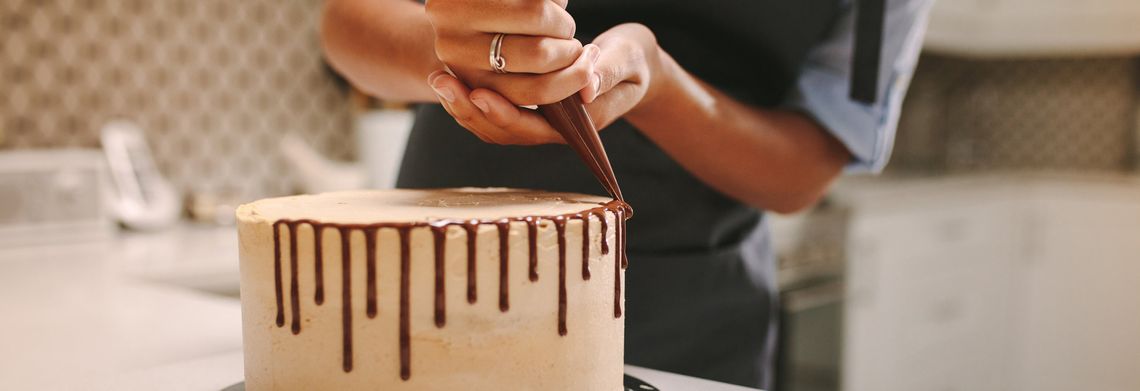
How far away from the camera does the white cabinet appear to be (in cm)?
293

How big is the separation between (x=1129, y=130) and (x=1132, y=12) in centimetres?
66

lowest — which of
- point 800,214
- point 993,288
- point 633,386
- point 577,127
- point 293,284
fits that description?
point 993,288

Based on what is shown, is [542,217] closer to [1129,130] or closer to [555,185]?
[555,185]

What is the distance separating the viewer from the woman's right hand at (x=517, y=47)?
0.60 metres

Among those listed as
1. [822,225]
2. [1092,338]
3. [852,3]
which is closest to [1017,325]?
[1092,338]

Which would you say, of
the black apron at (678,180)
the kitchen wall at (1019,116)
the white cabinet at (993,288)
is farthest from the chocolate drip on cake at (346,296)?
the kitchen wall at (1019,116)

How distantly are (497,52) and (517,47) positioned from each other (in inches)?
0.6

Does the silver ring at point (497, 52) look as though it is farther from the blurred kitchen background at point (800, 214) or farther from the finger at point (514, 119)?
the blurred kitchen background at point (800, 214)

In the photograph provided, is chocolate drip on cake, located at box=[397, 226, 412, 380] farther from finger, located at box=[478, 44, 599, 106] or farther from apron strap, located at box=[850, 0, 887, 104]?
apron strap, located at box=[850, 0, 887, 104]

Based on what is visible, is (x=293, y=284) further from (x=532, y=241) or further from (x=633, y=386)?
(x=633, y=386)

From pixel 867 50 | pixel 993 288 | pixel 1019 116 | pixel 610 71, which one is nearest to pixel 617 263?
pixel 610 71

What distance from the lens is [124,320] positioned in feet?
3.78

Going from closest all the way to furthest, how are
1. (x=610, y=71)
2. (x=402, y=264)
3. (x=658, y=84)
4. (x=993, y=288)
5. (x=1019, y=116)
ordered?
(x=402, y=264) < (x=610, y=71) < (x=658, y=84) < (x=993, y=288) < (x=1019, y=116)

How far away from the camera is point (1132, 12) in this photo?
3557mm
